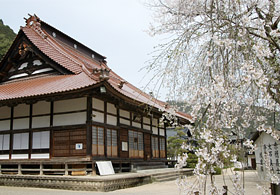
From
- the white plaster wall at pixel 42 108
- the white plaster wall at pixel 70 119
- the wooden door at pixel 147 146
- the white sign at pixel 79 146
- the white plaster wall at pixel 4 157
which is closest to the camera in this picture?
the white sign at pixel 79 146

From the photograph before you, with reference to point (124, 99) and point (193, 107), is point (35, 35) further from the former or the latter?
point (193, 107)

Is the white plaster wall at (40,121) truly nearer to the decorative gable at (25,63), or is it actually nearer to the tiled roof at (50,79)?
the tiled roof at (50,79)

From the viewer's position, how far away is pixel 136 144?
45.1 feet

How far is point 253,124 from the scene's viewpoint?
413cm

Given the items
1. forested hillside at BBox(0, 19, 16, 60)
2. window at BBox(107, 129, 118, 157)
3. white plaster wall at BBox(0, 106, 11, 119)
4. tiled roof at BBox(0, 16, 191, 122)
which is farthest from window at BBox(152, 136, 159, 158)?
forested hillside at BBox(0, 19, 16, 60)

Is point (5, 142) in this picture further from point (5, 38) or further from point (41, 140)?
point (5, 38)

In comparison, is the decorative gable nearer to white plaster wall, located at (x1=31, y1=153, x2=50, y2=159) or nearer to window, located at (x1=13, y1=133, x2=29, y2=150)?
window, located at (x1=13, y1=133, x2=29, y2=150)

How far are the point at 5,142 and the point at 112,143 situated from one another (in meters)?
4.58

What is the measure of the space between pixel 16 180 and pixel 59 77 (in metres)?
4.37

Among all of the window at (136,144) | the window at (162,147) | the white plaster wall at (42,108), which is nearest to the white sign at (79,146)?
the white plaster wall at (42,108)

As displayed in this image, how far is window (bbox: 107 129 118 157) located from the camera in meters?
11.5

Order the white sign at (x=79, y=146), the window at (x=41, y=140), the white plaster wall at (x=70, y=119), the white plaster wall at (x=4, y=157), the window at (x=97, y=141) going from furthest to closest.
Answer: the white plaster wall at (x=4, y=157)
the window at (x=41, y=140)
the white plaster wall at (x=70, y=119)
the window at (x=97, y=141)
the white sign at (x=79, y=146)

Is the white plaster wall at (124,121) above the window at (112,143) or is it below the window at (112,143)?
above

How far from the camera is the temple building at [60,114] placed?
10.4 m
